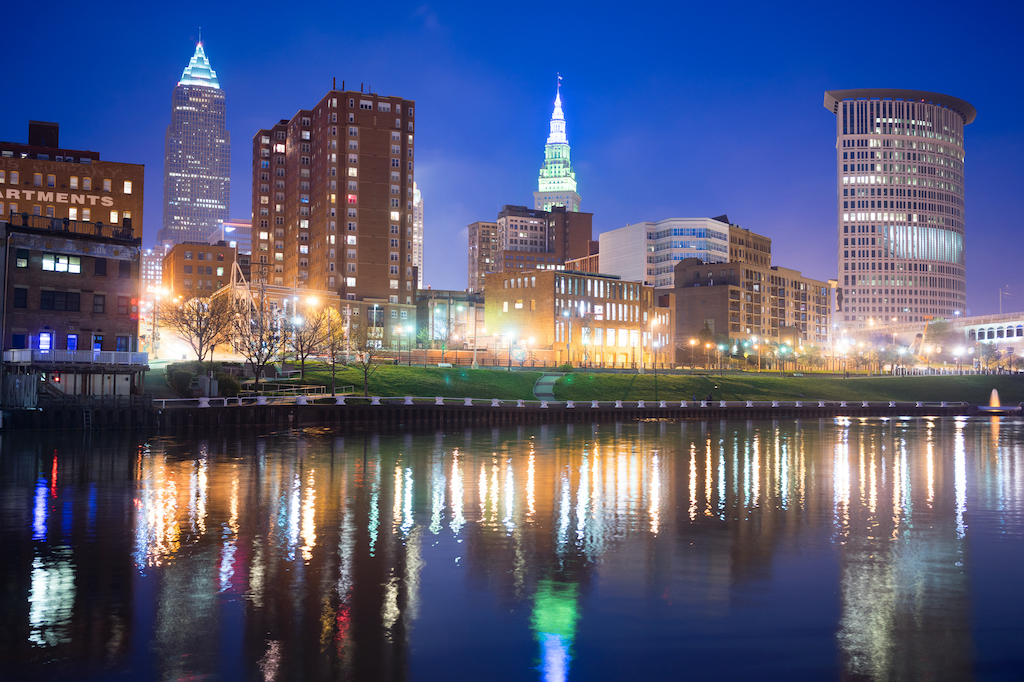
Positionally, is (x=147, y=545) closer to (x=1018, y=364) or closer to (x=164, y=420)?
(x=164, y=420)

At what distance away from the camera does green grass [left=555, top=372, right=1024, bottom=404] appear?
102312mm

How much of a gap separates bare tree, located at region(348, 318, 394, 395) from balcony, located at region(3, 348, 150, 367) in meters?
22.1

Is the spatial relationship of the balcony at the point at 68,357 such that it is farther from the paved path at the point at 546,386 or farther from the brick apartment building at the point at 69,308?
the paved path at the point at 546,386

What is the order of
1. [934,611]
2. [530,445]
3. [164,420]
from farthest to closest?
[164,420] < [530,445] < [934,611]

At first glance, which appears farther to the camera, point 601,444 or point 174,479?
point 601,444

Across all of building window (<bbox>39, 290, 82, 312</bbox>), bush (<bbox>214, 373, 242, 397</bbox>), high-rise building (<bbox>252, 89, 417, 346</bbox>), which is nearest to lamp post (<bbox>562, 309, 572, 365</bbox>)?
high-rise building (<bbox>252, 89, 417, 346</bbox>)

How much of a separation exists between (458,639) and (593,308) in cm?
15066

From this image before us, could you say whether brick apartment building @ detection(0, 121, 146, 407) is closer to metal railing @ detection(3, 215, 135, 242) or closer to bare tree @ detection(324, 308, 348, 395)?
metal railing @ detection(3, 215, 135, 242)

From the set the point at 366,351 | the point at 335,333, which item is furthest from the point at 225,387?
the point at 335,333

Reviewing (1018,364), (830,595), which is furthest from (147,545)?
(1018,364)

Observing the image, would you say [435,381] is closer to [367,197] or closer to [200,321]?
[200,321]

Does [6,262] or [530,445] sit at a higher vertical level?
[6,262]

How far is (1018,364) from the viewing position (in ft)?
623

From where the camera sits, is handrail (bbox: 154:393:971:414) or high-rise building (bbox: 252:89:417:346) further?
high-rise building (bbox: 252:89:417:346)
